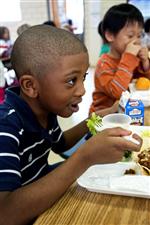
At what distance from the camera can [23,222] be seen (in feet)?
2.17

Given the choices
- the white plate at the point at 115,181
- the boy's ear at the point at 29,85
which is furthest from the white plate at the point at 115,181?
the boy's ear at the point at 29,85

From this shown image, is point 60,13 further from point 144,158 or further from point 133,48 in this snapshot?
point 144,158

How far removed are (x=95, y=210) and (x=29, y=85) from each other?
1.16ft

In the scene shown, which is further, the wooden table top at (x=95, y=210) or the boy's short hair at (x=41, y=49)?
the boy's short hair at (x=41, y=49)

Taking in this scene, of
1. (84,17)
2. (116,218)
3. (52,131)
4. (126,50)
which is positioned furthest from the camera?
(84,17)

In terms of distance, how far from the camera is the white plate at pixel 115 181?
65 cm

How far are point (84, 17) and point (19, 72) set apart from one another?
5094mm

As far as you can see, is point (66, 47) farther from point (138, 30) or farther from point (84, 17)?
point (84, 17)

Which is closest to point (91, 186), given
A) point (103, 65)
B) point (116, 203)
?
point (116, 203)

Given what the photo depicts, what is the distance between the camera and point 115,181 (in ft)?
2.23

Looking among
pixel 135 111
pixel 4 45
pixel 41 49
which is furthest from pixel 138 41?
pixel 4 45

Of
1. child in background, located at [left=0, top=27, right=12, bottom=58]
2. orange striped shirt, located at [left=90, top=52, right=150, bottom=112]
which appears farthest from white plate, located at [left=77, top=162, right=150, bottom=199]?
child in background, located at [left=0, top=27, right=12, bottom=58]

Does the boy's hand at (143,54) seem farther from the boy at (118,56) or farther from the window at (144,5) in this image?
the window at (144,5)

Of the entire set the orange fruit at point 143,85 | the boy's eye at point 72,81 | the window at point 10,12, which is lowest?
the window at point 10,12
